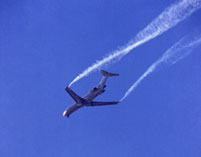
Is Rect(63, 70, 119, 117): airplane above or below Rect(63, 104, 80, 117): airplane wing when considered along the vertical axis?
below

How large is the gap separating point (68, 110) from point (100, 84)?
465cm

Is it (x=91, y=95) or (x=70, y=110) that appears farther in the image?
(x=70, y=110)

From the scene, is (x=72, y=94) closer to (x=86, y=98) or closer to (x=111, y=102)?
(x=86, y=98)

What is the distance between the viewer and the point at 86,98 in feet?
118

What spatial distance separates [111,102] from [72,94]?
4.10 metres

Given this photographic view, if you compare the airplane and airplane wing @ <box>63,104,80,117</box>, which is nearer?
the airplane

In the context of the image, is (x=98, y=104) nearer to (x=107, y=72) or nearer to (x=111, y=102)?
(x=111, y=102)

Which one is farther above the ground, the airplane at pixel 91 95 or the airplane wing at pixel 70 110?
the airplane wing at pixel 70 110

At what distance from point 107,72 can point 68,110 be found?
585cm

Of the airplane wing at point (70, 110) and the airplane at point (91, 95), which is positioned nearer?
the airplane at point (91, 95)

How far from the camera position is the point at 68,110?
3797 cm

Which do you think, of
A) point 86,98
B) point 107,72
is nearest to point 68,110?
point 86,98

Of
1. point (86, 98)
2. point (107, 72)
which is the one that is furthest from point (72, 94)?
point (107, 72)

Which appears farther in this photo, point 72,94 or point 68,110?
point 68,110
